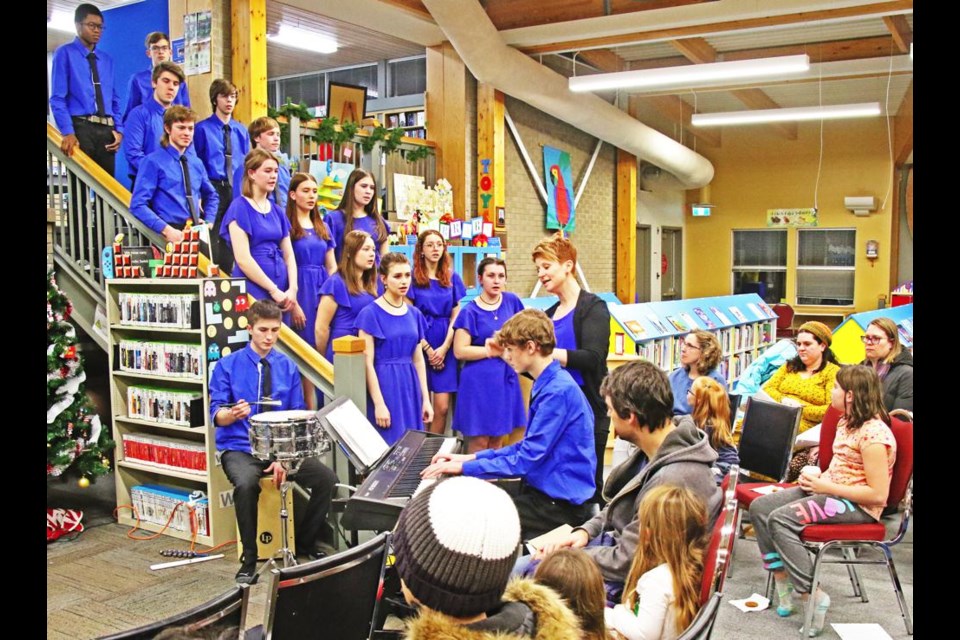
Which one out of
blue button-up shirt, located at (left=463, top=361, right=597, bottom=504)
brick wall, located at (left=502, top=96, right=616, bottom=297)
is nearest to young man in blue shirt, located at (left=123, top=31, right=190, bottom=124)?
brick wall, located at (left=502, top=96, right=616, bottom=297)

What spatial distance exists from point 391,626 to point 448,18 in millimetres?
6361

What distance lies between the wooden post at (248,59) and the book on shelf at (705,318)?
17.2 feet

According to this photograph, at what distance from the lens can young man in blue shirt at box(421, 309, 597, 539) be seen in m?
3.19

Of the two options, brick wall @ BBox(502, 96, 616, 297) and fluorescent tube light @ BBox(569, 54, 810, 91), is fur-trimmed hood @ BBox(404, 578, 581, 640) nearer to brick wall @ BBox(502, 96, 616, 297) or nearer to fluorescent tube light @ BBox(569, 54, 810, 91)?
fluorescent tube light @ BBox(569, 54, 810, 91)

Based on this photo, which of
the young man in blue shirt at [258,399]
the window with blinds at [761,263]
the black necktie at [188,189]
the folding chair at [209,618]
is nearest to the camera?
the folding chair at [209,618]

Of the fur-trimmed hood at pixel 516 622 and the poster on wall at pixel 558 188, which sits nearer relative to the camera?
the fur-trimmed hood at pixel 516 622

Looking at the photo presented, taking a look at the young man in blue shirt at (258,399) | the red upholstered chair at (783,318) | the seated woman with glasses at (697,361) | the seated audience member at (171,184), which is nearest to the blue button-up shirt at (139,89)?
the seated audience member at (171,184)

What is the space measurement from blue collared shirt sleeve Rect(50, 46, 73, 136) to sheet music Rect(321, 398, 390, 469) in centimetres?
392

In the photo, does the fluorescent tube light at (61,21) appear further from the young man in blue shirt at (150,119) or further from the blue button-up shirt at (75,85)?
the young man in blue shirt at (150,119)

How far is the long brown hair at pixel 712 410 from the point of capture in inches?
173

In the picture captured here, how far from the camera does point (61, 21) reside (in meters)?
9.82

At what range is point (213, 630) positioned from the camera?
1.86 m
